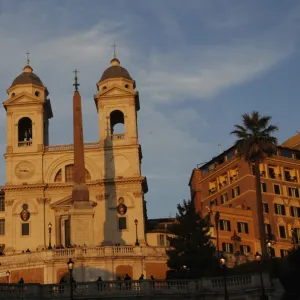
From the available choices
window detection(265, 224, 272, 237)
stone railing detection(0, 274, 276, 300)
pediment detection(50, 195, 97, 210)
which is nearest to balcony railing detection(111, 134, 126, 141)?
pediment detection(50, 195, 97, 210)

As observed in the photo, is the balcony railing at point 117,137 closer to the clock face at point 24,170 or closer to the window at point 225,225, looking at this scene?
the clock face at point 24,170

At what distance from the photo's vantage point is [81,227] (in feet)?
260

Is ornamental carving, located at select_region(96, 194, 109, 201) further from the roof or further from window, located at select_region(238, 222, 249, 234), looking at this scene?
the roof

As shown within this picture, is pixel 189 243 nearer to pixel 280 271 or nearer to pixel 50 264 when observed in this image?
pixel 280 271

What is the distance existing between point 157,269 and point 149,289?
30.2m

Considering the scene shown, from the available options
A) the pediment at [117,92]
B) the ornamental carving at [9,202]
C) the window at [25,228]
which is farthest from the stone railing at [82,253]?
the pediment at [117,92]

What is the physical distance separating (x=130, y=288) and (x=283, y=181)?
65.0 meters

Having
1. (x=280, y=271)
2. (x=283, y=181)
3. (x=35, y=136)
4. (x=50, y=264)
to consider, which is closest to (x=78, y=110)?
(x=35, y=136)

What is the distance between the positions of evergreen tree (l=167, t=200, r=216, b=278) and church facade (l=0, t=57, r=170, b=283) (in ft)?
97.5

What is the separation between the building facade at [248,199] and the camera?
9819cm

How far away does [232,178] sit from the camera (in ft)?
357

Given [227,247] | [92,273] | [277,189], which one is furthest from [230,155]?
[92,273]

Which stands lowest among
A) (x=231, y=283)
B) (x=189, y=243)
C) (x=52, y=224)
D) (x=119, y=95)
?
(x=231, y=283)

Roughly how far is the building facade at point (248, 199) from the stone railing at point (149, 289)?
156ft
